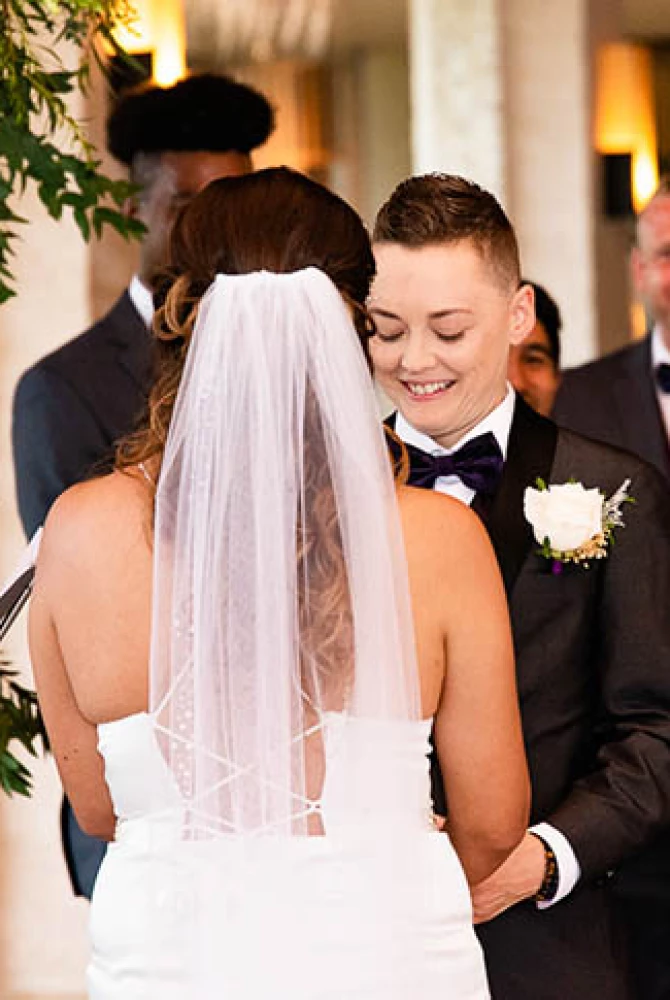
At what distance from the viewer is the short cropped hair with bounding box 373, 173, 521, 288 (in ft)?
9.84

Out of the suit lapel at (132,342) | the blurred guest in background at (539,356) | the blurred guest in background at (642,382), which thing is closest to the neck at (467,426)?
the suit lapel at (132,342)

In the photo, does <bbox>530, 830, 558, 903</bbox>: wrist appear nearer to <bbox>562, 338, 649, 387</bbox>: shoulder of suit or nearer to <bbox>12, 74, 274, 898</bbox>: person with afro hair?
<bbox>12, 74, 274, 898</bbox>: person with afro hair

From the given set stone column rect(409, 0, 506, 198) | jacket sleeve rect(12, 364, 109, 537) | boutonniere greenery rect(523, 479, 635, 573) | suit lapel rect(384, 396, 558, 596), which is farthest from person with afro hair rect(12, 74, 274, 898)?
stone column rect(409, 0, 506, 198)

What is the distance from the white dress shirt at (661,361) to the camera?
214 inches

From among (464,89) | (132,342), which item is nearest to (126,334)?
(132,342)

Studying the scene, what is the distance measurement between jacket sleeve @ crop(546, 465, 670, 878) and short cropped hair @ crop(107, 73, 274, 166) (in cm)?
172

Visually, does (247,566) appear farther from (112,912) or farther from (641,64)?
(641,64)

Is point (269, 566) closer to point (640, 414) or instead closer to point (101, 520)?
point (101, 520)

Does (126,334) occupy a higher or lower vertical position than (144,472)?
lower

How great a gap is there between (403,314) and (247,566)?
670mm

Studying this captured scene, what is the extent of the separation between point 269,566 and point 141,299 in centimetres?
198

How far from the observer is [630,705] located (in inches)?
117

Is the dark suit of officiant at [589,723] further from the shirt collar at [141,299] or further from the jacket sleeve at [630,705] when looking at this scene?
the shirt collar at [141,299]

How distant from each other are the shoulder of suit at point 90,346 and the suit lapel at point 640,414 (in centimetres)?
155
